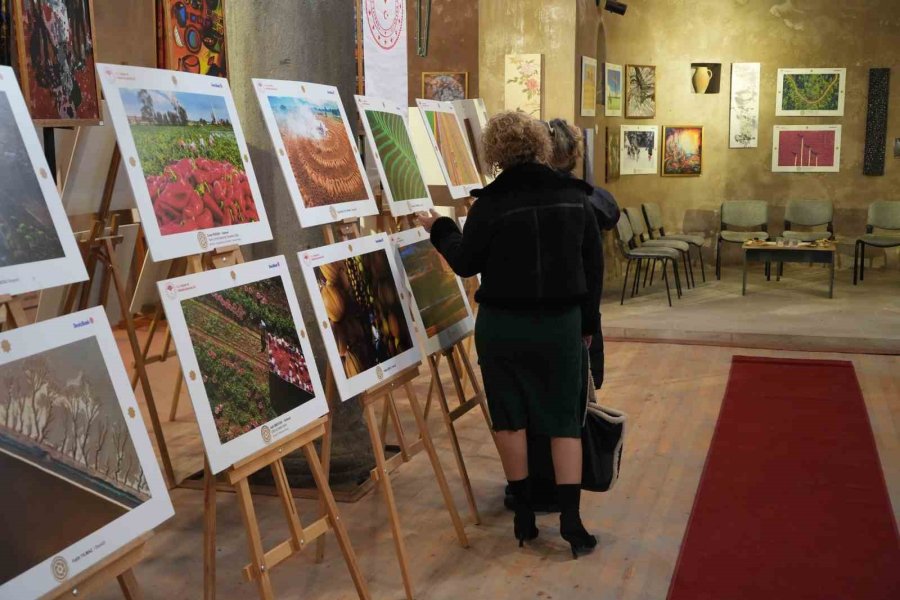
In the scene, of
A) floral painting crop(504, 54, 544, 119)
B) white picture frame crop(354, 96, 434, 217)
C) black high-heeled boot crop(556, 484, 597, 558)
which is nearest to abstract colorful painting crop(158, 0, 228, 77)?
white picture frame crop(354, 96, 434, 217)

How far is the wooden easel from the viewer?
78.7 inches

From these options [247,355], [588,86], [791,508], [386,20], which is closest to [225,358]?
[247,355]

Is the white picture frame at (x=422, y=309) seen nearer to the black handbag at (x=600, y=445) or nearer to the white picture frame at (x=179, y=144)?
the black handbag at (x=600, y=445)

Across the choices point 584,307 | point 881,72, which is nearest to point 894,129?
point 881,72

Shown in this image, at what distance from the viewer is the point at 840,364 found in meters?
6.57

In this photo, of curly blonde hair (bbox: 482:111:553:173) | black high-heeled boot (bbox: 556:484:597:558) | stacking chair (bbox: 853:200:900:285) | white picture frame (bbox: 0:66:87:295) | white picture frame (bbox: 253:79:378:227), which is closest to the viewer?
white picture frame (bbox: 0:66:87:295)

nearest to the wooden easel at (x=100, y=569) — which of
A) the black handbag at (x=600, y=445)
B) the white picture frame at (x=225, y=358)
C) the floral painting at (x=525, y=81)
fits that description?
the white picture frame at (x=225, y=358)

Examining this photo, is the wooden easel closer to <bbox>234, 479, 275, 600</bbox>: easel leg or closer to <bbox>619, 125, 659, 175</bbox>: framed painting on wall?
<bbox>234, 479, 275, 600</bbox>: easel leg

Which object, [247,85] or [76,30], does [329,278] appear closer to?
[247,85]

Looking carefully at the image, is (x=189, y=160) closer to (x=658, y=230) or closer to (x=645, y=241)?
(x=645, y=241)

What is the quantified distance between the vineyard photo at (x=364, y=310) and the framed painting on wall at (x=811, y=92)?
867 centimetres

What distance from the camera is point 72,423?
208cm

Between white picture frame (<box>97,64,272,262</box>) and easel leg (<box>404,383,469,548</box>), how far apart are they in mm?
800

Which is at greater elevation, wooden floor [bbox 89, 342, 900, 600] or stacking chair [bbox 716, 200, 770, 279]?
stacking chair [bbox 716, 200, 770, 279]
